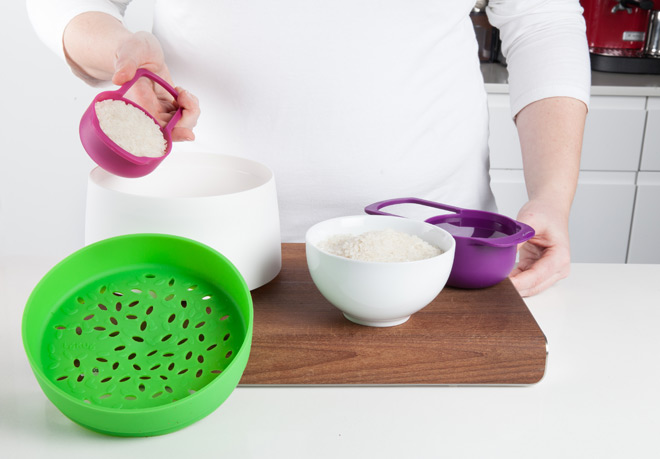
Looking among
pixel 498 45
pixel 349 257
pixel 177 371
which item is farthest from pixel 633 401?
pixel 498 45

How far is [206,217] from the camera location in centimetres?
58

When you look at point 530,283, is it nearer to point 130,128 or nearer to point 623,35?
point 130,128

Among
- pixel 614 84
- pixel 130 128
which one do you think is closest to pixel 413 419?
pixel 130 128

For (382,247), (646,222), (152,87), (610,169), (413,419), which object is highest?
(152,87)

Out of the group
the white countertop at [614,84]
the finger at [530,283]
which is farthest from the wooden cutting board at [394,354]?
the white countertop at [614,84]

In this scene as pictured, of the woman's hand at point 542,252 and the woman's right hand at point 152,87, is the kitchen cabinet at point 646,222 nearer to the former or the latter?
the woman's hand at point 542,252

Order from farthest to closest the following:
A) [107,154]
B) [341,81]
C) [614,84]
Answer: [614,84], [341,81], [107,154]

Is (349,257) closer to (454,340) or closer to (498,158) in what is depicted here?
(454,340)

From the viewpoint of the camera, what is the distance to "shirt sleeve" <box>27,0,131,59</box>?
915mm

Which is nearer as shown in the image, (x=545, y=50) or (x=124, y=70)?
(x=124, y=70)

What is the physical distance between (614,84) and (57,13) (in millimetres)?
1496

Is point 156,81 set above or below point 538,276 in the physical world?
above

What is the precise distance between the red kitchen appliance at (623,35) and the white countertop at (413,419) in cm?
154

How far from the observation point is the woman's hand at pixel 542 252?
74 cm
